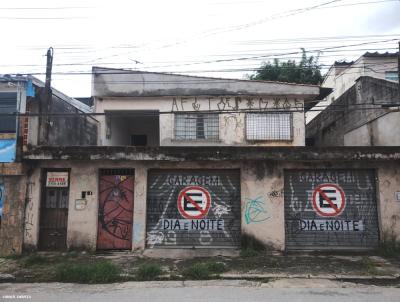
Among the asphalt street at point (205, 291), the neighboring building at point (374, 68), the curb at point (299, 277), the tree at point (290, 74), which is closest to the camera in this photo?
the asphalt street at point (205, 291)

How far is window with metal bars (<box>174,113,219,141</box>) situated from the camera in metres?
14.2

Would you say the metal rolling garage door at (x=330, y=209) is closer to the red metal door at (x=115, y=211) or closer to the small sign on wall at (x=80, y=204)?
the red metal door at (x=115, y=211)

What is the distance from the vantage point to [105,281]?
23.6 feet

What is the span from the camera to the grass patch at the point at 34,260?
869 cm

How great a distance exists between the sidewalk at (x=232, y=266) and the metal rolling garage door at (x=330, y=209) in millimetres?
625

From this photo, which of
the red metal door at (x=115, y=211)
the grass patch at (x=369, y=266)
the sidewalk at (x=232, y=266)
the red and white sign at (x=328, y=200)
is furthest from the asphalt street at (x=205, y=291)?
the red and white sign at (x=328, y=200)

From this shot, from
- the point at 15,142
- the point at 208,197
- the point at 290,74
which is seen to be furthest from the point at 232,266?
the point at 290,74

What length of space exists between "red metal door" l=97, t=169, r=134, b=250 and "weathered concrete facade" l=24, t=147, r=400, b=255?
196mm

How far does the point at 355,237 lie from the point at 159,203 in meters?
6.20

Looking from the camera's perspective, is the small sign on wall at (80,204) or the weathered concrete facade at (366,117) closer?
the small sign on wall at (80,204)

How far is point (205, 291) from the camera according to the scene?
6469mm

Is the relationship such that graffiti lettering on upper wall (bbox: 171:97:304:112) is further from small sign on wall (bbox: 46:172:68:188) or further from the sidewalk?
the sidewalk

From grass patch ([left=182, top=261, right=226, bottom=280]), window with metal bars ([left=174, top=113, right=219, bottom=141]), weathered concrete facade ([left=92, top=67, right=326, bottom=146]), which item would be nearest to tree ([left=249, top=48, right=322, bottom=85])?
weathered concrete facade ([left=92, top=67, right=326, bottom=146])

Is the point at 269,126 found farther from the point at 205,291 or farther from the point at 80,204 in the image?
the point at 205,291
